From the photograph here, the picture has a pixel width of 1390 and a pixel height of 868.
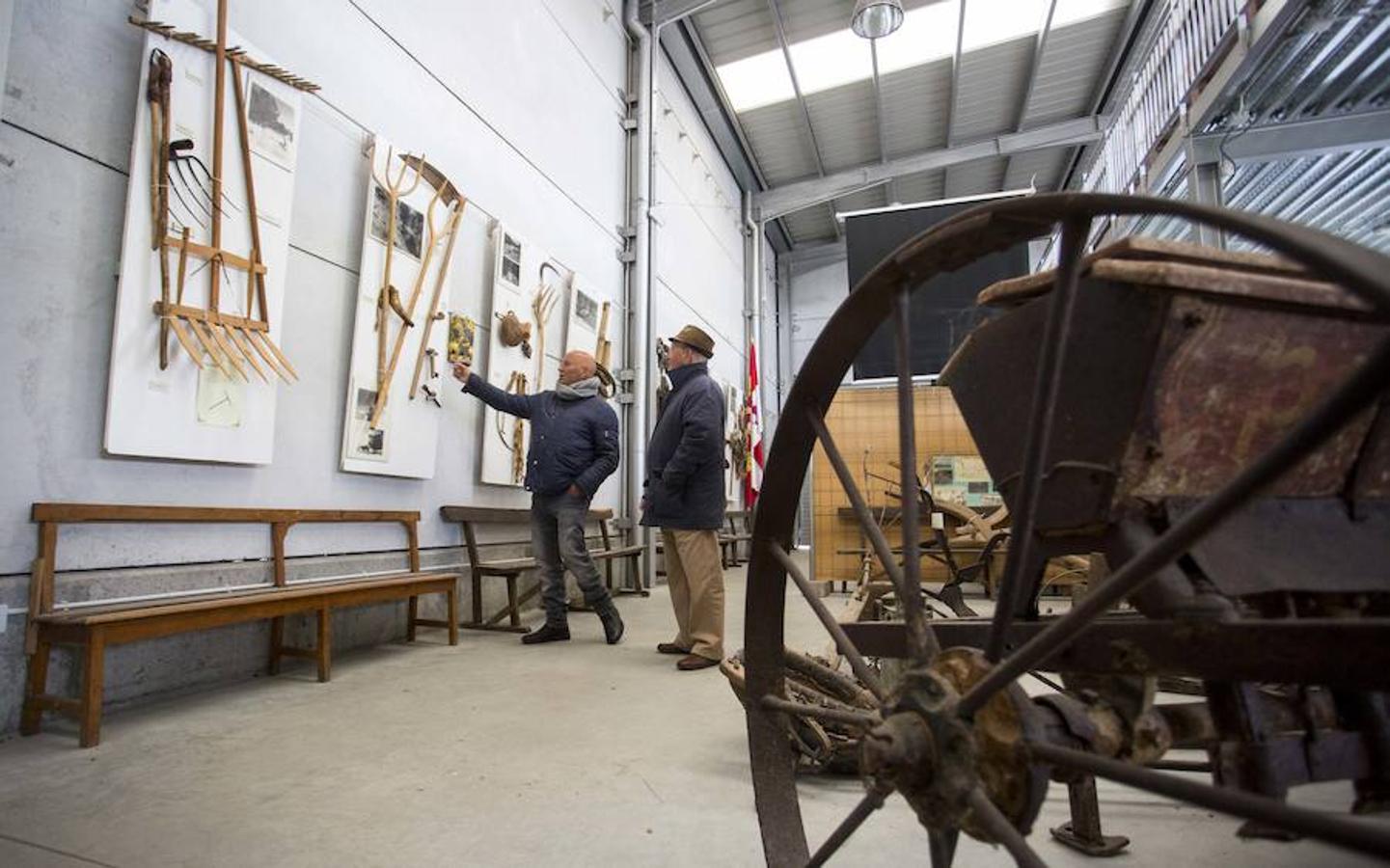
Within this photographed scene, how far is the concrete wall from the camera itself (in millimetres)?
2195

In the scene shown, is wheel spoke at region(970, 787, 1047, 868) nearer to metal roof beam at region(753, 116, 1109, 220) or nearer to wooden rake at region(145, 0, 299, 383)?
wooden rake at region(145, 0, 299, 383)

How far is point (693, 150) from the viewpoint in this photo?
8.66m

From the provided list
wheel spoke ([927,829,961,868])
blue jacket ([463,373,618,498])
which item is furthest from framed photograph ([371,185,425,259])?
wheel spoke ([927,829,961,868])

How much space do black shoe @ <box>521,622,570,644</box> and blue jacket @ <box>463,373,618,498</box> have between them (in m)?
0.71

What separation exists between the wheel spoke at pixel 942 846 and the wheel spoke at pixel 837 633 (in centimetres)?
18

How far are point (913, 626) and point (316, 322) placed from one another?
3160 mm

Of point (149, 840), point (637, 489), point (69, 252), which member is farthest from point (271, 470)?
point (637, 489)

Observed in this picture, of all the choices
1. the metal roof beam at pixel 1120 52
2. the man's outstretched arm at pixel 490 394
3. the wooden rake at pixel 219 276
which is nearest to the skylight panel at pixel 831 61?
the metal roof beam at pixel 1120 52

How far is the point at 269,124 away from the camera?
9.50ft

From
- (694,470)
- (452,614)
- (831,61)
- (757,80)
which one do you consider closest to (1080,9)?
(831,61)

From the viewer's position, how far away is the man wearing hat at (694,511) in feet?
10.7

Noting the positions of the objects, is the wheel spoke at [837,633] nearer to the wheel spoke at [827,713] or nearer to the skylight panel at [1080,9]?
the wheel spoke at [827,713]

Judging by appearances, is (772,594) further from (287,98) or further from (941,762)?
(287,98)

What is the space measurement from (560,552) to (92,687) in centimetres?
206
